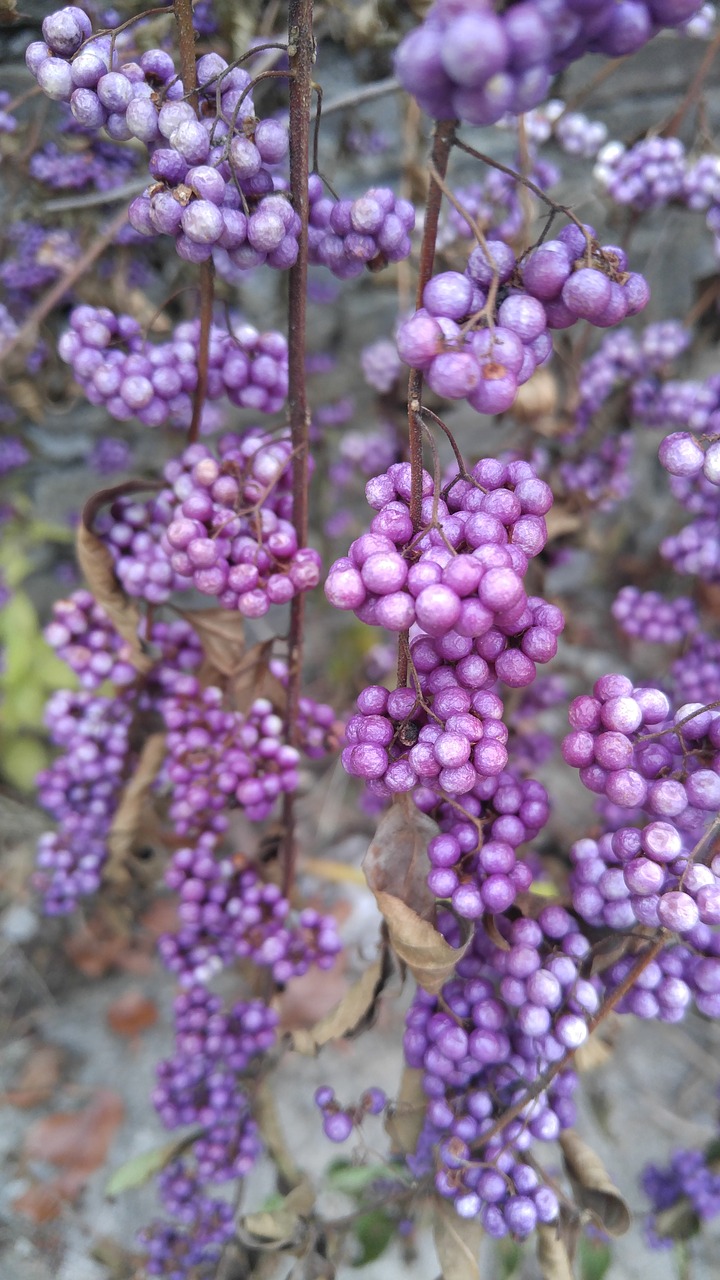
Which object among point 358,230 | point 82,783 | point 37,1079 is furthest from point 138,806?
point 358,230

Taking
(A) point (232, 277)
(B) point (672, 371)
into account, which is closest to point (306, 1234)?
(A) point (232, 277)

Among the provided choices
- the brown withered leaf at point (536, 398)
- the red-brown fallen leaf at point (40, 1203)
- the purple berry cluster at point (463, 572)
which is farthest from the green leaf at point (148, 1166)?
the brown withered leaf at point (536, 398)

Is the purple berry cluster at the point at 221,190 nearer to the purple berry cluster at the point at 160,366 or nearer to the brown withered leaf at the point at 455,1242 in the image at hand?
the purple berry cluster at the point at 160,366

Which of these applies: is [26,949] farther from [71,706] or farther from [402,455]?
[402,455]

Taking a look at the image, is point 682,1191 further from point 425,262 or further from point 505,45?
point 505,45

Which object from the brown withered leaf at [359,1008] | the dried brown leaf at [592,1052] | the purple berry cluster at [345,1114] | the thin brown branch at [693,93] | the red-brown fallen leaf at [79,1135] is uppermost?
the thin brown branch at [693,93]

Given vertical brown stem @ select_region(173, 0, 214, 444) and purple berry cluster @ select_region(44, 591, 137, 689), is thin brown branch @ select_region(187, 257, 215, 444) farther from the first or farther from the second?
→ purple berry cluster @ select_region(44, 591, 137, 689)
